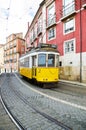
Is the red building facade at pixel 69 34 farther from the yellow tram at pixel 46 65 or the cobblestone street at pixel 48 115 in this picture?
the cobblestone street at pixel 48 115

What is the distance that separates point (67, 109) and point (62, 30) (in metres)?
20.7

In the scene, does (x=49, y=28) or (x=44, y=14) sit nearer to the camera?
(x=49, y=28)

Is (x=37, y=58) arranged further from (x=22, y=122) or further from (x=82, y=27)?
(x=22, y=122)

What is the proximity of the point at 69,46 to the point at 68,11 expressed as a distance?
13.5 ft

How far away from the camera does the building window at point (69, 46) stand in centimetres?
2636

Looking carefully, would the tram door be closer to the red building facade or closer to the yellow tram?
the yellow tram

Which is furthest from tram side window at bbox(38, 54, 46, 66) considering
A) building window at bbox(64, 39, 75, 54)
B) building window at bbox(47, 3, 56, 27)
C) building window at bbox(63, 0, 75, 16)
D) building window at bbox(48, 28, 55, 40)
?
building window at bbox(48, 28, 55, 40)

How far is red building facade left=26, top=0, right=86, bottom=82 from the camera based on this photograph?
24297 millimetres

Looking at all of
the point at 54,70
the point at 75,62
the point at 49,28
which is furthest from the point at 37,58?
the point at 49,28

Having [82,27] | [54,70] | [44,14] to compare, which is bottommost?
[54,70]

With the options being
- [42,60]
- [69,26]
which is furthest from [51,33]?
[42,60]

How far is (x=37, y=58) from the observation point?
18344 mm

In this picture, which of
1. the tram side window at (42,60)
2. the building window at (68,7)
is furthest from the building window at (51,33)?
the tram side window at (42,60)

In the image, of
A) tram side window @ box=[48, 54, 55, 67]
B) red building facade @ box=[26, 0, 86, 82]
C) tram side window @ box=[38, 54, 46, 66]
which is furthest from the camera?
red building facade @ box=[26, 0, 86, 82]
